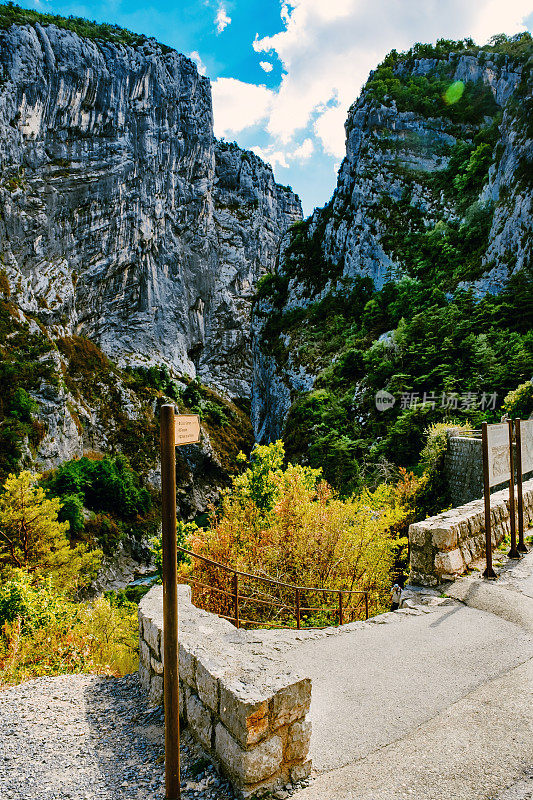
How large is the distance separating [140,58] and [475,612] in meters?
58.0

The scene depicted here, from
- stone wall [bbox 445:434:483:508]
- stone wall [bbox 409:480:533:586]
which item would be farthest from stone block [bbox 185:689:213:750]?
stone wall [bbox 445:434:483:508]

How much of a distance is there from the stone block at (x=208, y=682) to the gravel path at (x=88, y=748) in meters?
0.37

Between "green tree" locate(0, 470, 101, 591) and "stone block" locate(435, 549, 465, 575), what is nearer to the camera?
"stone block" locate(435, 549, 465, 575)

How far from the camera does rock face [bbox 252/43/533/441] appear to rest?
23984 millimetres

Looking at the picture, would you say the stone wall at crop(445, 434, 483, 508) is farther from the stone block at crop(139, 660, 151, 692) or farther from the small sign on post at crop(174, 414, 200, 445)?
the small sign on post at crop(174, 414, 200, 445)

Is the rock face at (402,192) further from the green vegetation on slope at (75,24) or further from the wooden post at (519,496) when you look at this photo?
the green vegetation on slope at (75,24)

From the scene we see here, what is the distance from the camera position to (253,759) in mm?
2262

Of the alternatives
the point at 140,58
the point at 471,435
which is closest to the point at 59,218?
the point at 140,58

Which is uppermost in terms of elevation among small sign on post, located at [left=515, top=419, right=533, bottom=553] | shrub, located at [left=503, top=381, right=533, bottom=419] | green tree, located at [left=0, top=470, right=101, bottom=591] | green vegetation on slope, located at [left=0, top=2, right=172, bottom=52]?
green vegetation on slope, located at [left=0, top=2, right=172, bottom=52]

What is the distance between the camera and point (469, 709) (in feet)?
9.77

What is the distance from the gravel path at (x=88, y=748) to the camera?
250 centimetres

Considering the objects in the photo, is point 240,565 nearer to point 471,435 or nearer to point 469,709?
point 469,709

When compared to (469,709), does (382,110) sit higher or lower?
higher

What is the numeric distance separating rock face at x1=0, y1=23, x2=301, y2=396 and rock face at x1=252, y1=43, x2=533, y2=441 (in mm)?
15670
